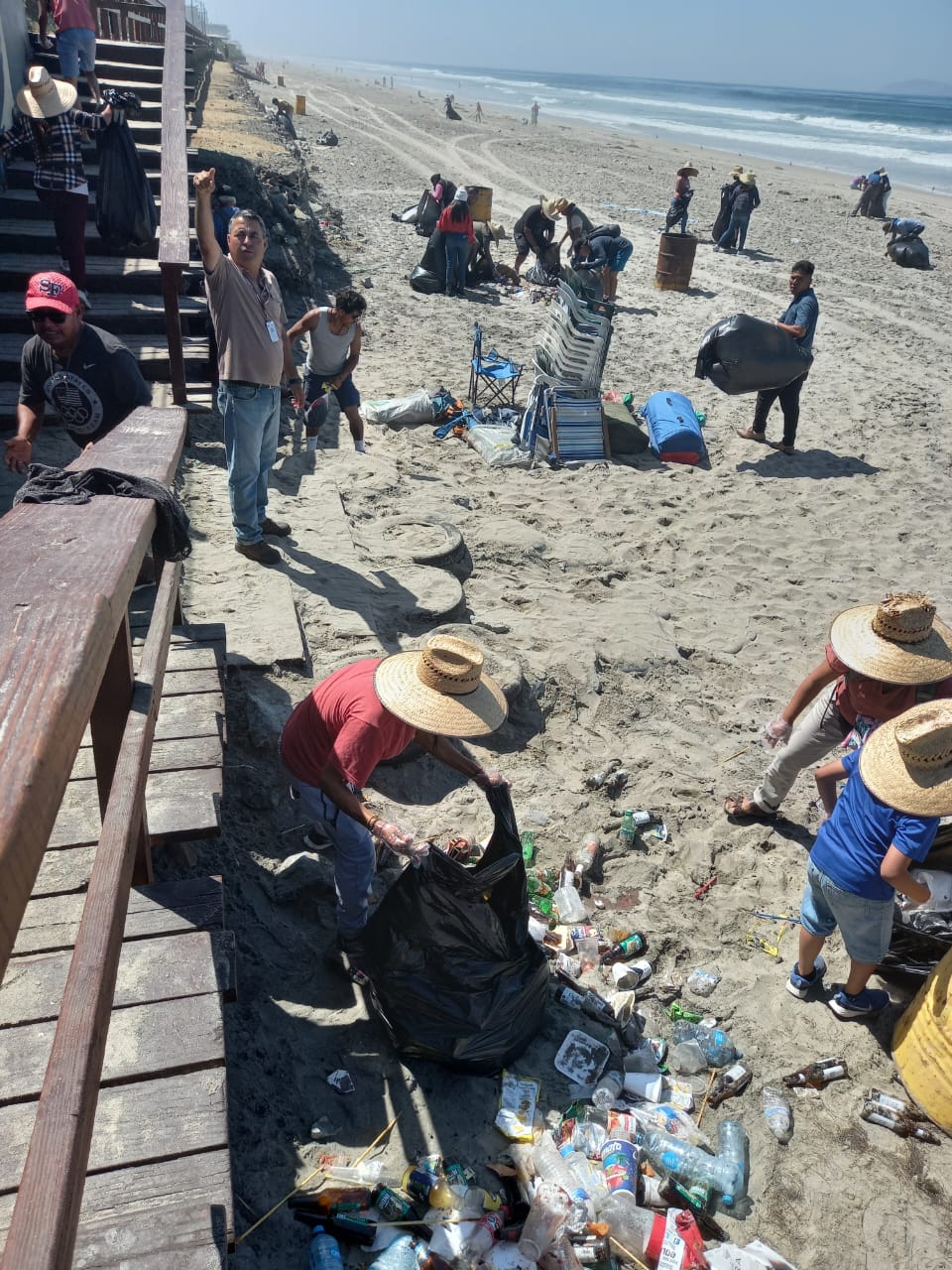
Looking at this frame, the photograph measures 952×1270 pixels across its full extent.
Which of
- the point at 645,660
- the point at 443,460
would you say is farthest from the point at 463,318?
the point at 645,660

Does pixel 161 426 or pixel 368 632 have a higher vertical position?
pixel 161 426

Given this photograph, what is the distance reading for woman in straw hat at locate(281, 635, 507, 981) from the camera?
3.04 metres

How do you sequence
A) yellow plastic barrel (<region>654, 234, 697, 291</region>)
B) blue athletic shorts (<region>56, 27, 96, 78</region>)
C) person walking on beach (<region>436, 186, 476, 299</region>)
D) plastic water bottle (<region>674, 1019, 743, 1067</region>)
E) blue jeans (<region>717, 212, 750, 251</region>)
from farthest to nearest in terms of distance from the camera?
blue jeans (<region>717, 212, 750, 251</region>), yellow plastic barrel (<region>654, 234, 697, 291</region>), person walking on beach (<region>436, 186, 476, 299</region>), blue athletic shorts (<region>56, 27, 96, 78</region>), plastic water bottle (<region>674, 1019, 743, 1067</region>)

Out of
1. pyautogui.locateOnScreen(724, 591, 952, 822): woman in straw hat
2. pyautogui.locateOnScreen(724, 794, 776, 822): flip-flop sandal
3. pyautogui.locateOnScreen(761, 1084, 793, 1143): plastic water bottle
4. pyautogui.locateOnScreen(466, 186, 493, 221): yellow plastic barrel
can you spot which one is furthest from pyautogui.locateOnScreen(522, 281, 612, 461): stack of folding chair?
pyautogui.locateOnScreen(466, 186, 493, 221): yellow plastic barrel

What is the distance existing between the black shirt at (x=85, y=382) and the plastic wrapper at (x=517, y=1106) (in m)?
3.21

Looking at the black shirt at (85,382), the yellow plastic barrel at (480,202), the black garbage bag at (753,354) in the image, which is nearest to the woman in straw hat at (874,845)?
the black shirt at (85,382)

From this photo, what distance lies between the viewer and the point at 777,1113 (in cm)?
321

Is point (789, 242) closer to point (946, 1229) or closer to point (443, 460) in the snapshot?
point (443, 460)

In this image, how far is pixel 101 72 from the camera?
10.1m

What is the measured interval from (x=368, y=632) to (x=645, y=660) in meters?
1.86

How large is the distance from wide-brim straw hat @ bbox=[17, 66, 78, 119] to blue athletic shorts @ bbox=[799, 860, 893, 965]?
694cm

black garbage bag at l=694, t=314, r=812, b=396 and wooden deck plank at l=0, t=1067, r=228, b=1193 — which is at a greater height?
black garbage bag at l=694, t=314, r=812, b=396

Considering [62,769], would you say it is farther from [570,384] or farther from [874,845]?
[570,384]

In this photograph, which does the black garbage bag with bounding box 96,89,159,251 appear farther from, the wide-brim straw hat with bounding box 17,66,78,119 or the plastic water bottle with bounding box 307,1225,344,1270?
the plastic water bottle with bounding box 307,1225,344,1270
